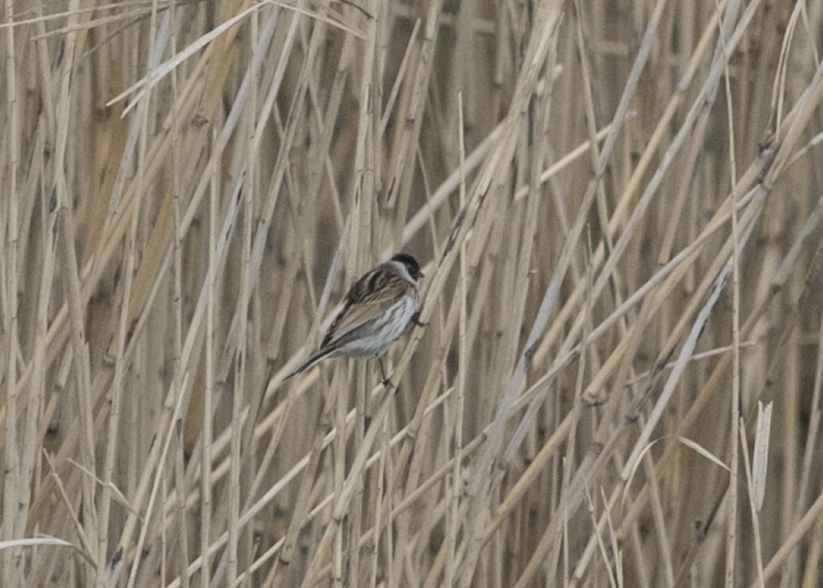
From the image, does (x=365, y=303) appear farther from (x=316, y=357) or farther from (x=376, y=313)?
(x=316, y=357)

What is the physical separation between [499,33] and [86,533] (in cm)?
115

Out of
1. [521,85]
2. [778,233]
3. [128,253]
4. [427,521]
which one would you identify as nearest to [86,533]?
[128,253]

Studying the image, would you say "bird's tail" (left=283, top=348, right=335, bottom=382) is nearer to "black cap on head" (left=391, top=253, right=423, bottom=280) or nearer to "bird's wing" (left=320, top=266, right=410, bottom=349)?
"bird's wing" (left=320, top=266, right=410, bottom=349)

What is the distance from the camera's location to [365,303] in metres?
2.18

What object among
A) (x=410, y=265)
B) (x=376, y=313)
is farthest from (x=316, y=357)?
(x=410, y=265)

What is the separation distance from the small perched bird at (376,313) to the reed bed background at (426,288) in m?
0.06

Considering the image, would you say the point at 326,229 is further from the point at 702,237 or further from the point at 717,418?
the point at 702,237

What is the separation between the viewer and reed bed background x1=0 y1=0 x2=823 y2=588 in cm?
173

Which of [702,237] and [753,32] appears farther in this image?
[753,32]

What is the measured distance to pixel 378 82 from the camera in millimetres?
1722

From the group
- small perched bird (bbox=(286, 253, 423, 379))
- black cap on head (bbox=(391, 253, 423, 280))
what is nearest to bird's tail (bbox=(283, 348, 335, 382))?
small perched bird (bbox=(286, 253, 423, 379))

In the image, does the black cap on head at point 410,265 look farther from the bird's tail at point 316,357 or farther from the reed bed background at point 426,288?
the bird's tail at point 316,357

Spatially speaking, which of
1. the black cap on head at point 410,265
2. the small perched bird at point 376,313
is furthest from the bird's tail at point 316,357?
the black cap on head at point 410,265

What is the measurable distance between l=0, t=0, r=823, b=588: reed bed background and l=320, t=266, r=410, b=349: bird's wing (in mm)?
64
